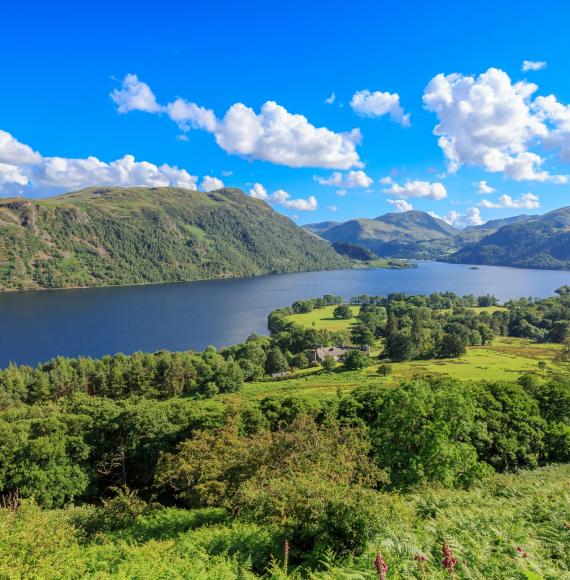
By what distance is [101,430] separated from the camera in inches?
1588

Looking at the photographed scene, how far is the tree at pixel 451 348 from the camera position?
97.7 meters

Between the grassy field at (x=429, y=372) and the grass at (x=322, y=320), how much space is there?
159 ft

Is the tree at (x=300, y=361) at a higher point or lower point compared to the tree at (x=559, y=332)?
lower

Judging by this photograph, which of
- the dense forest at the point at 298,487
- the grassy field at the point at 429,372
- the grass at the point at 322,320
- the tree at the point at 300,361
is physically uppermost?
the dense forest at the point at 298,487

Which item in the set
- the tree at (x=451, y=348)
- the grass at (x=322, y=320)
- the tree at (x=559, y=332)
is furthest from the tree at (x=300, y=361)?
the tree at (x=559, y=332)

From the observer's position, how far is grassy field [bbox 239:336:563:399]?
7256 centimetres

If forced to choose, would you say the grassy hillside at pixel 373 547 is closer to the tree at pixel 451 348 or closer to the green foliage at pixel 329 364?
the green foliage at pixel 329 364

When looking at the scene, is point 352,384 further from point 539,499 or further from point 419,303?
point 419,303

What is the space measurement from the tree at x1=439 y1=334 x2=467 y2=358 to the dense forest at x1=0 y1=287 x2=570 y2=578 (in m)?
43.9

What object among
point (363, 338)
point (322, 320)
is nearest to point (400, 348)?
point (363, 338)

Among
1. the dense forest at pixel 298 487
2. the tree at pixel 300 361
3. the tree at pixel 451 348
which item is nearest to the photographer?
the dense forest at pixel 298 487

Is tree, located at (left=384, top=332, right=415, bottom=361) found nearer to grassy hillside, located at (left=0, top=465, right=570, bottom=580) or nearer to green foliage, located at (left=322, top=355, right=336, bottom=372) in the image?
green foliage, located at (left=322, top=355, right=336, bottom=372)

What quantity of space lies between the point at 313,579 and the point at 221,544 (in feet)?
25.5

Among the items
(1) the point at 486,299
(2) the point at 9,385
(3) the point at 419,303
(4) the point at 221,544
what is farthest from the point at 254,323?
(4) the point at 221,544
